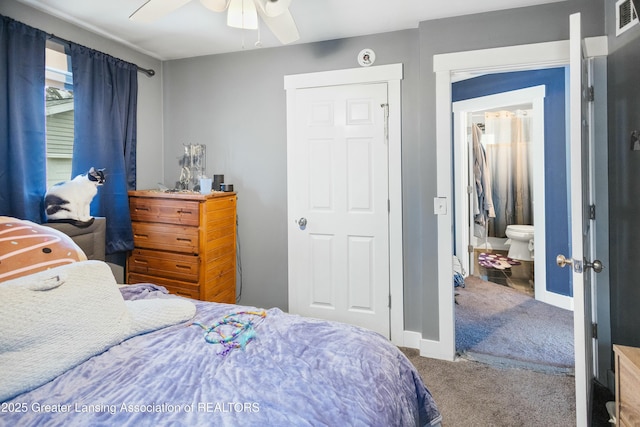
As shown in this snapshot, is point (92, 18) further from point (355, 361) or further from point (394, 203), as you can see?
point (355, 361)

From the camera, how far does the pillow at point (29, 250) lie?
1357 millimetres

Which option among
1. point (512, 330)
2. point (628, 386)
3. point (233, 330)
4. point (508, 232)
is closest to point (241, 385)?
point (233, 330)

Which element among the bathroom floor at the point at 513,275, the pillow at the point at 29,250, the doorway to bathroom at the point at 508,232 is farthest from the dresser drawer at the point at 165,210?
the bathroom floor at the point at 513,275

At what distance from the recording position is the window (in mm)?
2465

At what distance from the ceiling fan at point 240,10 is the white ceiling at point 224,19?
56cm

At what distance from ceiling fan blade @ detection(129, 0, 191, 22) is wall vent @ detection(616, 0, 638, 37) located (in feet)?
7.66

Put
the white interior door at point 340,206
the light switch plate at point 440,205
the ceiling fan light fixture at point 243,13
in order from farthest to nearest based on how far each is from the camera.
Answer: the white interior door at point 340,206 < the light switch plate at point 440,205 < the ceiling fan light fixture at point 243,13

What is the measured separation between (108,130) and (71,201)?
77 centimetres

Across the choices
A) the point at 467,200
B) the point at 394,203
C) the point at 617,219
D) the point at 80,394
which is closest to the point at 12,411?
the point at 80,394

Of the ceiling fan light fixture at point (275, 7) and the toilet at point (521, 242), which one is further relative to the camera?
the toilet at point (521, 242)

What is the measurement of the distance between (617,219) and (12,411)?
9.61 feet

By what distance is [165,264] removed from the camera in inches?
107

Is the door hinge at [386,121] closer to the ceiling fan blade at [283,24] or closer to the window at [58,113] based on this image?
the ceiling fan blade at [283,24]

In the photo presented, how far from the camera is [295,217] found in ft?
9.70
